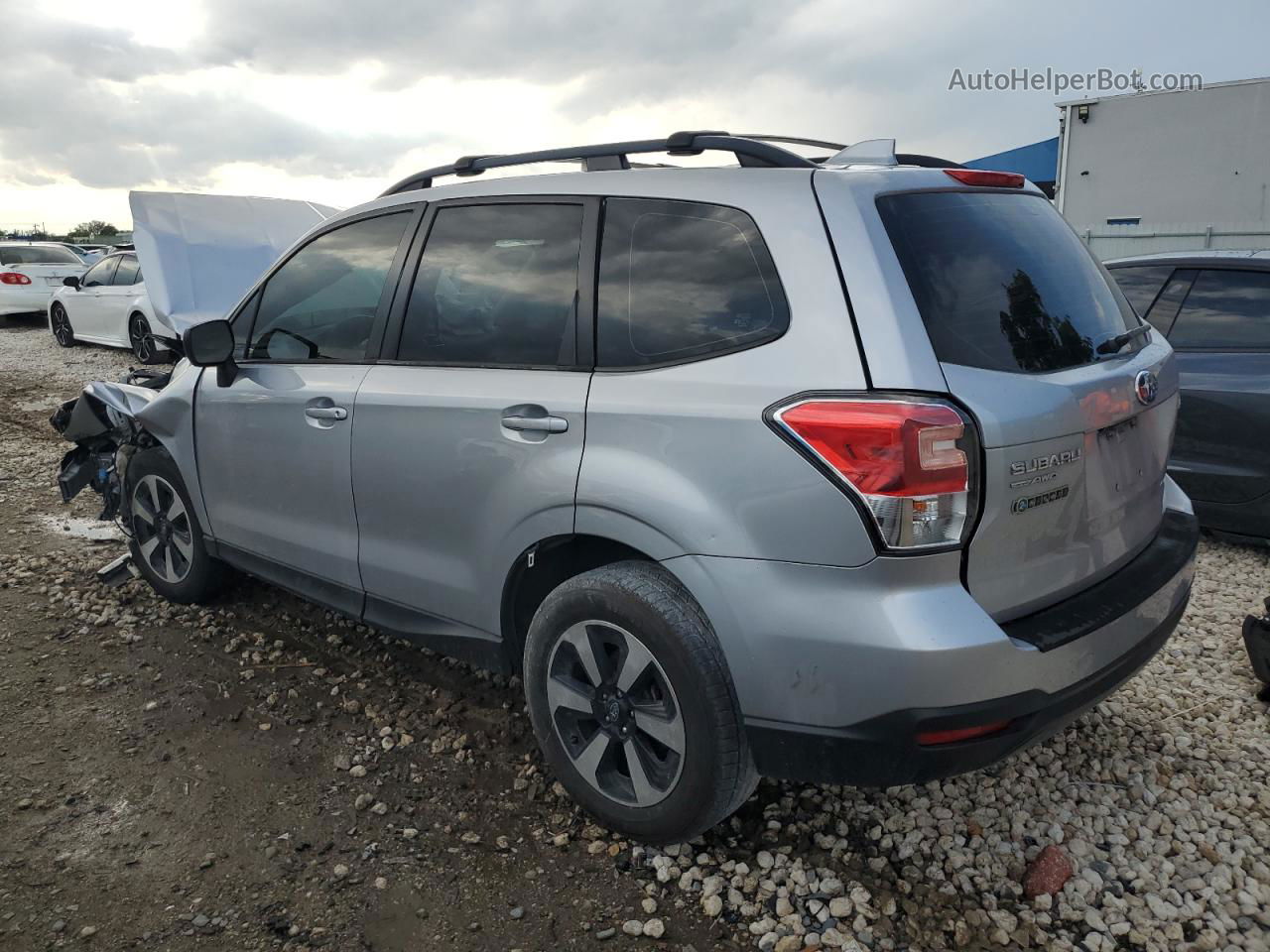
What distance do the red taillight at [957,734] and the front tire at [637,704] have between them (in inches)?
17.0

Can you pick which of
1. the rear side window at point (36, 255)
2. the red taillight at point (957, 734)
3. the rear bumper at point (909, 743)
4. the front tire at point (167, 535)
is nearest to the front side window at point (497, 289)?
the rear bumper at point (909, 743)

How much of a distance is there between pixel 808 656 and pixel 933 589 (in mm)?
312

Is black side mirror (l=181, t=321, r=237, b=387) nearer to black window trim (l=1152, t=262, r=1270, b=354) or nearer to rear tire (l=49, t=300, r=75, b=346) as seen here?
black window trim (l=1152, t=262, r=1270, b=354)

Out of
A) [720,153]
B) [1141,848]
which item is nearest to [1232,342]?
[1141,848]

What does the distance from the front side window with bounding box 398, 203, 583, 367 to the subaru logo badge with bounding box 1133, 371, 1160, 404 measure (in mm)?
1523

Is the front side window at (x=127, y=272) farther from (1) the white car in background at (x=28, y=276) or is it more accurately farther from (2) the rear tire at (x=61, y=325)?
(1) the white car in background at (x=28, y=276)

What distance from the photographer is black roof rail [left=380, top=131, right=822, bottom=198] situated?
2.44m

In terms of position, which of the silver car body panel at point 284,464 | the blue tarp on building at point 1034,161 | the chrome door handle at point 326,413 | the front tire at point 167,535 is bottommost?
the front tire at point 167,535

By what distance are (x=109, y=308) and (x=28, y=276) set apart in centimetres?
490

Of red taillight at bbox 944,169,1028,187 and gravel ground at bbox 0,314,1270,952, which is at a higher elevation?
red taillight at bbox 944,169,1028,187

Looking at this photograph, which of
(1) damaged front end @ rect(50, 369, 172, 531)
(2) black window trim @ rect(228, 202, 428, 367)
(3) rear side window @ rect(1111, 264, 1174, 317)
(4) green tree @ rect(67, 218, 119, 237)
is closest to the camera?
(2) black window trim @ rect(228, 202, 428, 367)

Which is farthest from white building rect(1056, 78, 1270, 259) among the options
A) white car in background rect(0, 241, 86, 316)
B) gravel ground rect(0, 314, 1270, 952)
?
white car in background rect(0, 241, 86, 316)

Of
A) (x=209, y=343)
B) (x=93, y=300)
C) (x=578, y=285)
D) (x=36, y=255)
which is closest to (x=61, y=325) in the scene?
(x=93, y=300)

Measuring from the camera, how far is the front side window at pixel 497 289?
274 centimetres
